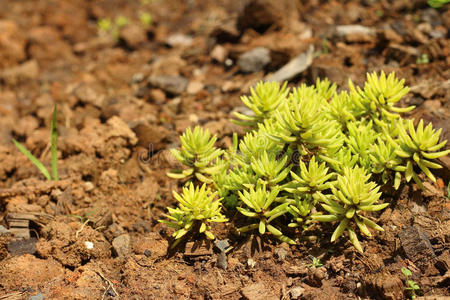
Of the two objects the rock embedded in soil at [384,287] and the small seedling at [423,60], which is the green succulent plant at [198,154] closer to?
the rock embedded in soil at [384,287]

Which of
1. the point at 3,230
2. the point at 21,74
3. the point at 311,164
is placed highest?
the point at 311,164

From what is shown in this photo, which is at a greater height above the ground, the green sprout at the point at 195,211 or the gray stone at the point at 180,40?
the gray stone at the point at 180,40

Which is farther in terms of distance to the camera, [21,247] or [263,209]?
[21,247]

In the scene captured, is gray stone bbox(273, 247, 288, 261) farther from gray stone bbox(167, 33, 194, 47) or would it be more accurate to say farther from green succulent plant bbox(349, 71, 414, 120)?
gray stone bbox(167, 33, 194, 47)

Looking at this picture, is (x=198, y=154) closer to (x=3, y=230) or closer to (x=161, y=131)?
(x=161, y=131)

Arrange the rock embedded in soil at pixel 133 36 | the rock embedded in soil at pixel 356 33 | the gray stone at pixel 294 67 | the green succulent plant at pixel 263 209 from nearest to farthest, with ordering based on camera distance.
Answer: the green succulent plant at pixel 263 209 → the gray stone at pixel 294 67 → the rock embedded in soil at pixel 356 33 → the rock embedded in soil at pixel 133 36

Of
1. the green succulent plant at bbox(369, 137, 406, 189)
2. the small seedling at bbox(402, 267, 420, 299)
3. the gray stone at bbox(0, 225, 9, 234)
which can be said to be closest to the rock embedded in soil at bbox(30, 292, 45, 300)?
the gray stone at bbox(0, 225, 9, 234)

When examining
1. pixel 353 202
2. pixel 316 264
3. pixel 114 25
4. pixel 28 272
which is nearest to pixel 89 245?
pixel 28 272

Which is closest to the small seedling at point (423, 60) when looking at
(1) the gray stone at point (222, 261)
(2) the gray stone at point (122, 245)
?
(1) the gray stone at point (222, 261)
